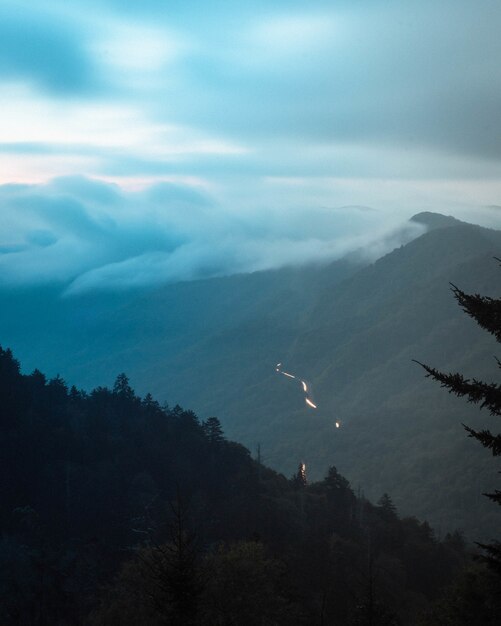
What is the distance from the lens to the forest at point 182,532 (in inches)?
1265

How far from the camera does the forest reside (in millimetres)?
32125

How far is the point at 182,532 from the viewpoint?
3556cm

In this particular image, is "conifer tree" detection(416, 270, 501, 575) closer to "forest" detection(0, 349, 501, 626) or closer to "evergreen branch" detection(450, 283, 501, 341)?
"evergreen branch" detection(450, 283, 501, 341)

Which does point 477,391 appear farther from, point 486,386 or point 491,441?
point 491,441

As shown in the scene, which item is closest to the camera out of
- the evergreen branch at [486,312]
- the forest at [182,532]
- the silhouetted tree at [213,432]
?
the evergreen branch at [486,312]

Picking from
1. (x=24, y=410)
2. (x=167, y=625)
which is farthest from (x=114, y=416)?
(x=167, y=625)

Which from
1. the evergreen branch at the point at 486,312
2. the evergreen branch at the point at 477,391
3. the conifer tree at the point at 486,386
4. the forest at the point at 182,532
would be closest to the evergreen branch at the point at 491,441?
the conifer tree at the point at 486,386

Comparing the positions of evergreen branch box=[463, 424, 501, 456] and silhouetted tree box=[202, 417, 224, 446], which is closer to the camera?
evergreen branch box=[463, 424, 501, 456]

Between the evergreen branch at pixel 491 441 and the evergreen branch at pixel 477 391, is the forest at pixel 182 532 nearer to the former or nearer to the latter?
the evergreen branch at pixel 491 441

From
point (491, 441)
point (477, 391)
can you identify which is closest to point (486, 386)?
point (477, 391)

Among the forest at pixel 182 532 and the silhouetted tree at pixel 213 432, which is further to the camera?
the silhouetted tree at pixel 213 432

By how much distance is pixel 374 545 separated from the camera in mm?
67062

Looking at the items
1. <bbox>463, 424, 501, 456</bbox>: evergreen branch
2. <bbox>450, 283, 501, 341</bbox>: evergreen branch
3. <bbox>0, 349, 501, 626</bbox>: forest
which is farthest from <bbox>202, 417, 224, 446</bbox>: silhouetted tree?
<bbox>450, 283, 501, 341</bbox>: evergreen branch

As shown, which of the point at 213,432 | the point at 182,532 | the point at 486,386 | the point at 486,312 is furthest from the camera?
the point at 213,432
